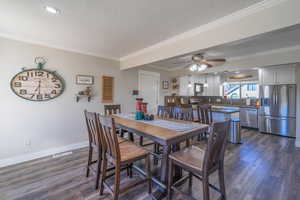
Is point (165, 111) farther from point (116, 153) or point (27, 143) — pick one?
point (27, 143)

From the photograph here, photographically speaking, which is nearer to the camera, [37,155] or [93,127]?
[93,127]

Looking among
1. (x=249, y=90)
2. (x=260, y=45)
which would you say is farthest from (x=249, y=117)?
(x=260, y=45)

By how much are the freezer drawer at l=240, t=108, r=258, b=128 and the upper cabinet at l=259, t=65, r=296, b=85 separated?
44.0 inches

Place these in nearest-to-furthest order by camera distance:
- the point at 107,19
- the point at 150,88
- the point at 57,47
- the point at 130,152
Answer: the point at 130,152, the point at 107,19, the point at 57,47, the point at 150,88

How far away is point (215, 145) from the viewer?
128cm

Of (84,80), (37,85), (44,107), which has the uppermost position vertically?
(84,80)

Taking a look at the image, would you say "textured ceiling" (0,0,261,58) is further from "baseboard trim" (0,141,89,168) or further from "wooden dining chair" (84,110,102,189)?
"baseboard trim" (0,141,89,168)

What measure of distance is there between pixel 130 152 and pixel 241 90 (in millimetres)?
6429

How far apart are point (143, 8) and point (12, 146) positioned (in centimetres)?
340

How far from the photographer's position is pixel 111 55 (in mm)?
3621

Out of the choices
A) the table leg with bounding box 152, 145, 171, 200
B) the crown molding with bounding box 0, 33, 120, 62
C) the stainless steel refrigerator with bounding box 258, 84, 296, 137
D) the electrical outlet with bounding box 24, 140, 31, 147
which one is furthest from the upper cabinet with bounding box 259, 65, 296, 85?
the electrical outlet with bounding box 24, 140, 31, 147

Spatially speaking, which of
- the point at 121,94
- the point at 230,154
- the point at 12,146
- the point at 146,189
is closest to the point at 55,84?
the point at 12,146

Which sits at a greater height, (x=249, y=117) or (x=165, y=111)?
(x=165, y=111)

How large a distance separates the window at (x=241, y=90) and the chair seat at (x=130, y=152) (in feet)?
20.0
